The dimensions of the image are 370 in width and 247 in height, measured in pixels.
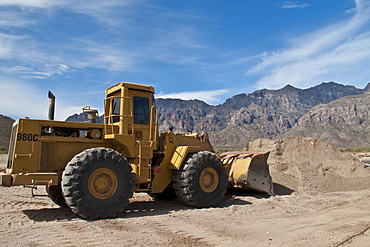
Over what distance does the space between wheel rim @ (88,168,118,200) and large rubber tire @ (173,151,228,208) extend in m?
1.89

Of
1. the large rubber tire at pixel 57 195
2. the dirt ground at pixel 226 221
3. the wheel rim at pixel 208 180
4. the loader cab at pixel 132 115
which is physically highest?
the loader cab at pixel 132 115

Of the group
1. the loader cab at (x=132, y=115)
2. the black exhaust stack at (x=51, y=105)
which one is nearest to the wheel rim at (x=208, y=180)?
the loader cab at (x=132, y=115)

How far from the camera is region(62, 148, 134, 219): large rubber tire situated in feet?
22.3

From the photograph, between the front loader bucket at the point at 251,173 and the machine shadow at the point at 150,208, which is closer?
the machine shadow at the point at 150,208

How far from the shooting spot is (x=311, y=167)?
42.9ft

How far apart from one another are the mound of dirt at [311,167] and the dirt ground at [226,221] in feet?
0.21

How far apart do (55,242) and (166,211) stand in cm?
339

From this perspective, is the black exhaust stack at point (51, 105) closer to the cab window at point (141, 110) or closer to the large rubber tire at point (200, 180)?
the cab window at point (141, 110)

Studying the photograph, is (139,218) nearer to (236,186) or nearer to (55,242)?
(55,242)

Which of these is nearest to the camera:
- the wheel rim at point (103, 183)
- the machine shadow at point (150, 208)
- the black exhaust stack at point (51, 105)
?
the wheel rim at point (103, 183)

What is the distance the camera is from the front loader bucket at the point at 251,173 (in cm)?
1029

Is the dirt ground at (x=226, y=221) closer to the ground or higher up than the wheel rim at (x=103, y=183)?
closer to the ground

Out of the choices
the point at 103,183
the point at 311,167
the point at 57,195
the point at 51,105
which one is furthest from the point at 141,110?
the point at 311,167

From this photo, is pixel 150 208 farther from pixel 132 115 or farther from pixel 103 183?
pixel 132 115
